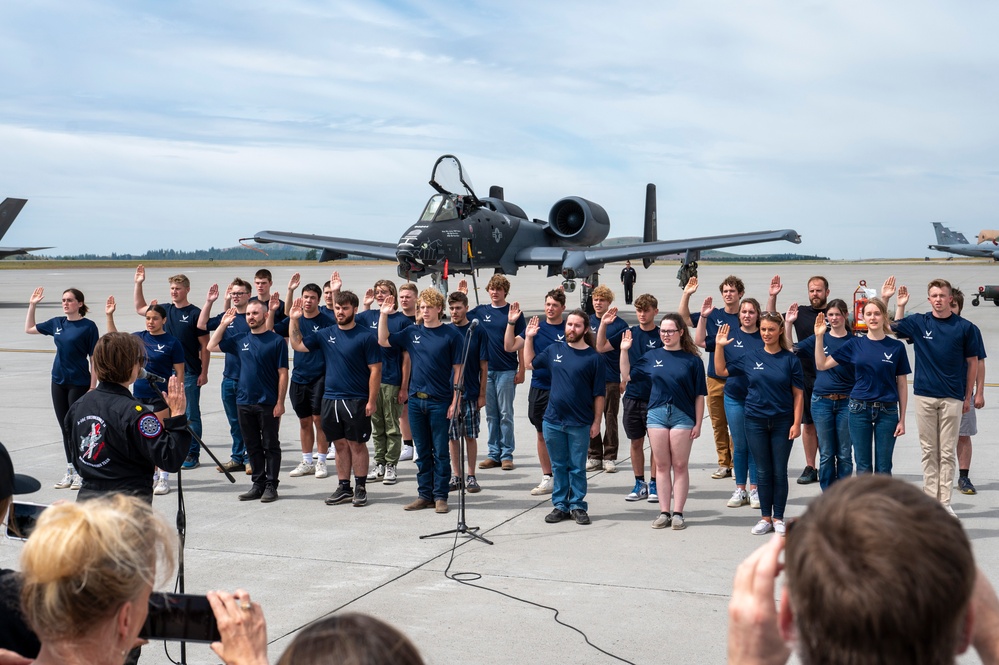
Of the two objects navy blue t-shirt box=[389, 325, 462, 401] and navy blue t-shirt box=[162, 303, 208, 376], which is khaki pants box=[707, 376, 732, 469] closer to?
navy blue t-shirt box=[389, 325, 462, 401]

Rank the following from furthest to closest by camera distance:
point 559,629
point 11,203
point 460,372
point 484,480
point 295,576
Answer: point 11,203
point 484,480
point 460,372
point 295,576
point 559,629

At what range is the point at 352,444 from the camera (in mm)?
8211

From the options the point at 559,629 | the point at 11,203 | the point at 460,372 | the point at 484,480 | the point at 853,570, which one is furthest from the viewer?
the point at 11,203

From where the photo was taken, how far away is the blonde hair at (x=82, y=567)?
200cm

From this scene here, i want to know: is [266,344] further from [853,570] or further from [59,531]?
→ [853,570]

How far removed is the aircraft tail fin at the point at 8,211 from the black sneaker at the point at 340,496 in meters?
35.8

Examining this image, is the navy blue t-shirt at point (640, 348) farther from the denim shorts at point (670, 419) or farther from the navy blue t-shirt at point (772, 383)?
the navy blue t-shirt at point (772, 383)

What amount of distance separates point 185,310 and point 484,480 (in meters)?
3.64

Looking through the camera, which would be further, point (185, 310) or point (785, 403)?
point (185, 310)

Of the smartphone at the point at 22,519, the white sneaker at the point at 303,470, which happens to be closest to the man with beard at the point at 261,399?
the white sneaker at the point at 303,470

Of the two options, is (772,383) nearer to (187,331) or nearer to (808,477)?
(808,477)

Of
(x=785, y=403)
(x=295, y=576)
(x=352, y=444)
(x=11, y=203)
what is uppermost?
(x=11, y=203)

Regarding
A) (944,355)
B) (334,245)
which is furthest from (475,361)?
(334,245)

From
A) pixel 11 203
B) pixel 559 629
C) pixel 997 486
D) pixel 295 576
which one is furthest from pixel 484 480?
pixel 11 203
